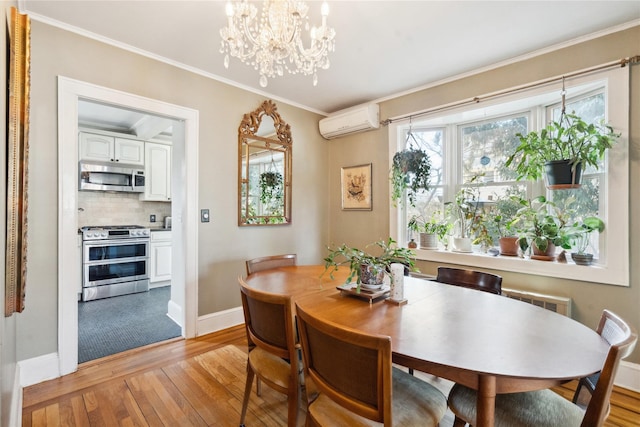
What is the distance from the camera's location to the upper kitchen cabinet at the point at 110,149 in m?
4.21

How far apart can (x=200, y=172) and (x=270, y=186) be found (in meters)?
0.80

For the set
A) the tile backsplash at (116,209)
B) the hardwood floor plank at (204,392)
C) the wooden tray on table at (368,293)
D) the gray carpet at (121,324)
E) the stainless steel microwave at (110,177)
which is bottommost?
the hardwood floor plank at (204,392)

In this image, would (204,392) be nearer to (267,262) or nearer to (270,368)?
(270,368)

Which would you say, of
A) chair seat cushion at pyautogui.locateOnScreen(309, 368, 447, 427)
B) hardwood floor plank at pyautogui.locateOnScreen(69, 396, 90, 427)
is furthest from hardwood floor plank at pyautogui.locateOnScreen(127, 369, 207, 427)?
chair seat cushion at pyautogui.locateOnScreen(309, 368, 447, 427)

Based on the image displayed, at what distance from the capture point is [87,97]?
222 cm

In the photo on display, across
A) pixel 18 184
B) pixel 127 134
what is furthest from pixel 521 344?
pixel 127 134

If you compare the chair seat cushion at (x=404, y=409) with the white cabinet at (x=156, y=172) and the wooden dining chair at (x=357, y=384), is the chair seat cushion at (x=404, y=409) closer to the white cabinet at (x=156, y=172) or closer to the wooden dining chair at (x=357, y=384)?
the wooden dining chair at (x=357, y=384)

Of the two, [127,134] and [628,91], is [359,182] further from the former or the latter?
[127,134]

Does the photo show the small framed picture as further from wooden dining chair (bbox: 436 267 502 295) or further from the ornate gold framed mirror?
wooden dining chair (bbox: 436 267 502 295)

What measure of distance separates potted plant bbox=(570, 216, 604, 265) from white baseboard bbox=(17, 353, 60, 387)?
390 cm

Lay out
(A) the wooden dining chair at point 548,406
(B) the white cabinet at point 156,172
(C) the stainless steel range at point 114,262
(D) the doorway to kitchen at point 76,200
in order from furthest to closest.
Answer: (B) the white cabinet at point 156,172, (C) the stainless steel range at point 114,262, (D) the doorway to kitchen at point 76,200, (A) the wooden dining chair at point 548,406

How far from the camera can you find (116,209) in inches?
188

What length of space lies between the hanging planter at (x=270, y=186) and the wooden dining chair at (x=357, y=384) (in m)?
2.31

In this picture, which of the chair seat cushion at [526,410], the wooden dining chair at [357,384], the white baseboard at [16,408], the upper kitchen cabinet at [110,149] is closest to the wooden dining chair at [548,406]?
the chair seat cushion at [526,410]
